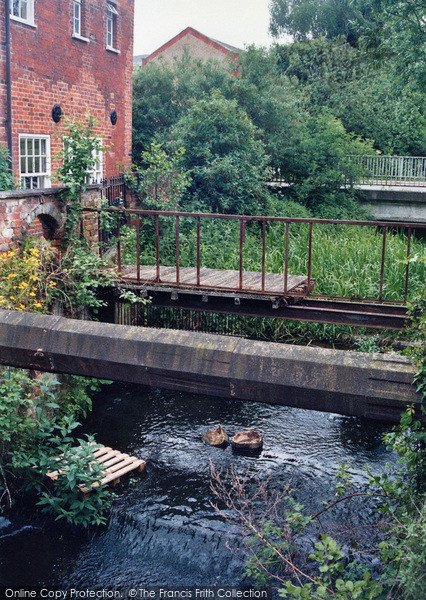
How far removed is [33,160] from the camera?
12383 millimetres

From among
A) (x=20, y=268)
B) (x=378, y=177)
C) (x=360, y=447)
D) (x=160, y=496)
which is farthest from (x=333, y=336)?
(x=378, y=177)

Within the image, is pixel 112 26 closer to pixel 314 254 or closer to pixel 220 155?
pixel 220 155

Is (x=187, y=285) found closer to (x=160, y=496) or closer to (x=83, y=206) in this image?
(x=83, y=206)

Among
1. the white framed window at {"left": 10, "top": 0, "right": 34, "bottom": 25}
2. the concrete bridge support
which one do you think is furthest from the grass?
the concrete bridge support

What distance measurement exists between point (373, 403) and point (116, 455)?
218 inches

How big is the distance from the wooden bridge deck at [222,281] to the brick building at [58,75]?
9.10 ft

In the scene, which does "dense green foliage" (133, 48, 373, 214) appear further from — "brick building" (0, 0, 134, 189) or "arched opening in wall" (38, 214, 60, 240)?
"arched opening in wall" (38, 214, 60, 240)

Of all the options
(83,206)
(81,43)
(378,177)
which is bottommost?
(83,206)

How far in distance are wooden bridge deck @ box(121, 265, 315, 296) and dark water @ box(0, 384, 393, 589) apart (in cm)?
209

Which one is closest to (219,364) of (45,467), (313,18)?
(45,467)

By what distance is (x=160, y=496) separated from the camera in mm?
6809

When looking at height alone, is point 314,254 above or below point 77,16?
below

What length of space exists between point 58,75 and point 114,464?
9.26 metres

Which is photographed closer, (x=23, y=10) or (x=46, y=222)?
(x=46, y=222)
